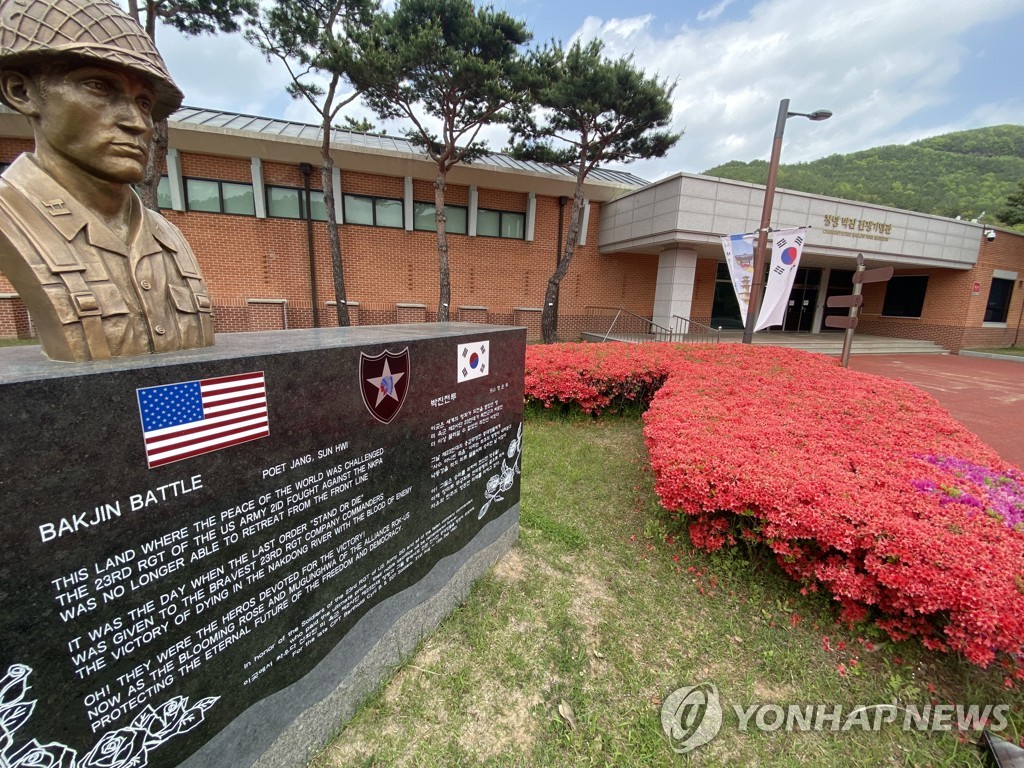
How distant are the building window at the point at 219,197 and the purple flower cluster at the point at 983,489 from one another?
50.4 ft

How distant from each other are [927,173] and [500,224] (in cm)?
3689

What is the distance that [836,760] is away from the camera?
205cm

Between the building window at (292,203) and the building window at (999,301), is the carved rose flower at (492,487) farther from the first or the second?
the building window at (999,301)

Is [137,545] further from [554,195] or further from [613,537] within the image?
[554,195]

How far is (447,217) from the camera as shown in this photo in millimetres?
14742

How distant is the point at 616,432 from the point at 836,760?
434 centimetres

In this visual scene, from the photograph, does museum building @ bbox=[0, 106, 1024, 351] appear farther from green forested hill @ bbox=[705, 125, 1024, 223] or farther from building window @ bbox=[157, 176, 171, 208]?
green forested hill @ bbox=[705, 125, 1024, 223]

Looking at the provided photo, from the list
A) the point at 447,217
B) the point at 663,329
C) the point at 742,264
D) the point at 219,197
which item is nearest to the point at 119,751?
the point at 742,264

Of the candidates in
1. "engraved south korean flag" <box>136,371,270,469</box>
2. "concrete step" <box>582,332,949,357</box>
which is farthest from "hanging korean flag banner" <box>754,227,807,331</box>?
"engraved south korean flag" <box>136,371,270,469</box>

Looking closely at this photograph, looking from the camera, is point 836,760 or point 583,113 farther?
point 583,113

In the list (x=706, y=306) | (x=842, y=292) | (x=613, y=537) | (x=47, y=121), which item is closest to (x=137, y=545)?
(x=47, y=121)

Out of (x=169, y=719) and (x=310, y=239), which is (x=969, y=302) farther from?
(x=169, y=719)

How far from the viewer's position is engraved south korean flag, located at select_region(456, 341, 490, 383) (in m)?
2.73

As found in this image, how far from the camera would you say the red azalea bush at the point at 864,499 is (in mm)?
2186
